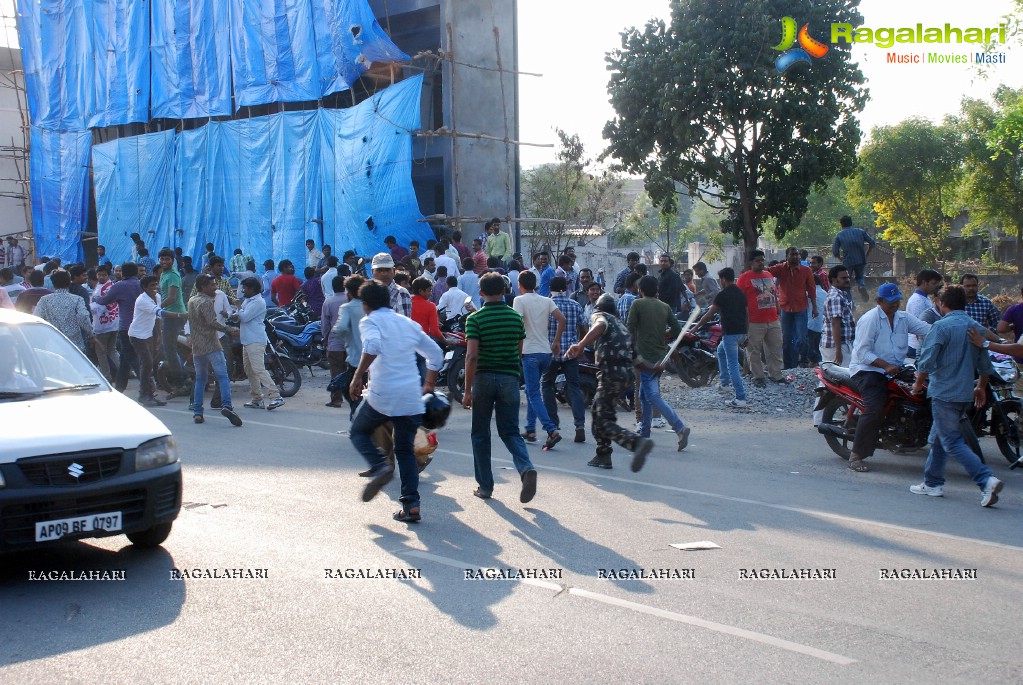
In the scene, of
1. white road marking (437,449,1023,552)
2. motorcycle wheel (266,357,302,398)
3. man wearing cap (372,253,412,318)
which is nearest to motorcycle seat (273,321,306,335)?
motorcycle wheel (266,357,302,398)

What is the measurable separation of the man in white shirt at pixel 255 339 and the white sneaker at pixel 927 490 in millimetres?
8069

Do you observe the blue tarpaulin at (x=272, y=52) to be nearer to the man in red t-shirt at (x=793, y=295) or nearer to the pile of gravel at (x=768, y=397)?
the man in red t-shirt at (x=793, y=295)

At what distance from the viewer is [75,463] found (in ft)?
17.8

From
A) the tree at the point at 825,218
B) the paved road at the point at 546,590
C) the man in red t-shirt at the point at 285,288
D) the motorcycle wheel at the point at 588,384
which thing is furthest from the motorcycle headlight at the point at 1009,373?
the tree at the point at 825,218

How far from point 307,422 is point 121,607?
7.00 meters

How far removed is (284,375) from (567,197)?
80.0ft

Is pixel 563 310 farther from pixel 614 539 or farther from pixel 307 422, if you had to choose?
pixel 614 539

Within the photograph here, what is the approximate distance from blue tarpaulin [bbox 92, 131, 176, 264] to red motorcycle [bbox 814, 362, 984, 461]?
82.5 feet

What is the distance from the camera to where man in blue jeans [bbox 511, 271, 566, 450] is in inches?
372

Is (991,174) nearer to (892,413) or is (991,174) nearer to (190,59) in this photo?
(190,59)

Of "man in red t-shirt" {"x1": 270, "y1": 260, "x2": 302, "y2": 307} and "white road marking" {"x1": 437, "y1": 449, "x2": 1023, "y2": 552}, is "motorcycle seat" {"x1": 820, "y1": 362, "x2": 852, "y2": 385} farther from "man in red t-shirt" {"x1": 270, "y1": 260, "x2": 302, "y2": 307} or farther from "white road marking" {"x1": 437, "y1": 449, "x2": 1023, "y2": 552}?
"man in red t-shirt" {"x1": 270, "y1": 260, "x2": 302, "y2": 307}

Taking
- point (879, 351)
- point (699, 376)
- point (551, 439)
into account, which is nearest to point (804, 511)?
point (879, 351)

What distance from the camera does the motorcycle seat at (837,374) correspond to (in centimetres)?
917

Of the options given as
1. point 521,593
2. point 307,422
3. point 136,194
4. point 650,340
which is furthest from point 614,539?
point 136,194
